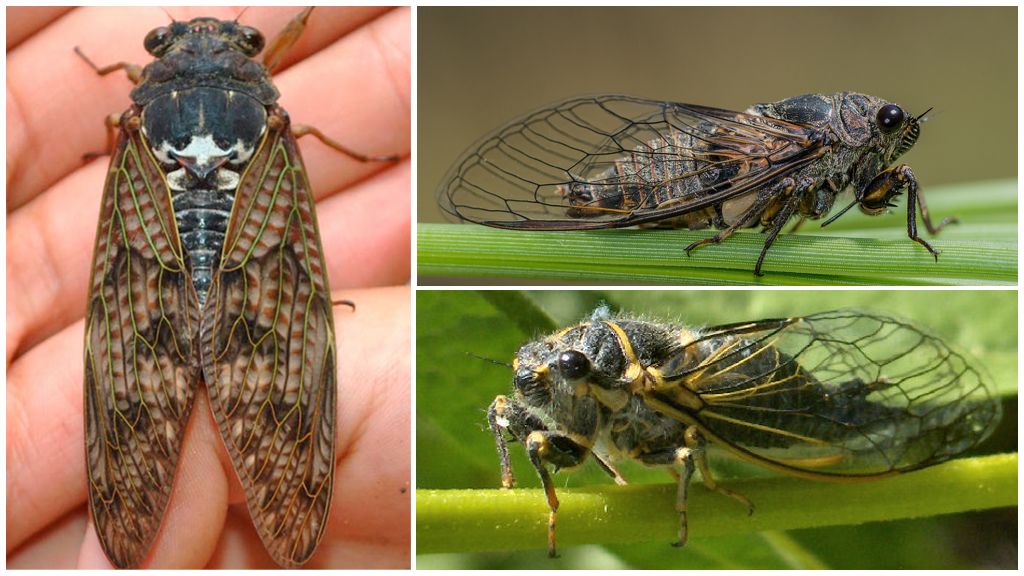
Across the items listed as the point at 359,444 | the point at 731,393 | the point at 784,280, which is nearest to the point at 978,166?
the point at 784,280

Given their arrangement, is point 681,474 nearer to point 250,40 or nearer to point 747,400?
point 747,400

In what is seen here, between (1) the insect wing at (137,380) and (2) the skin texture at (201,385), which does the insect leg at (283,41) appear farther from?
(1) the insect wing at (137,380)

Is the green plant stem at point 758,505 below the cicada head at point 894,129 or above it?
below

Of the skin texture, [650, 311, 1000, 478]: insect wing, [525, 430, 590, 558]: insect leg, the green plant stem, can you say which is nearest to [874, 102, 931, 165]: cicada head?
[650, 311, 1000, 478]: insect wing

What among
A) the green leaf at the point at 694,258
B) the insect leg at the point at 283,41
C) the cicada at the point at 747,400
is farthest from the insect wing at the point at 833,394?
the insect leg at the point at 283,41

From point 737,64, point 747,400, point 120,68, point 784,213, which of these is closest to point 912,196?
point 784,213
